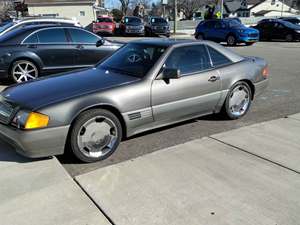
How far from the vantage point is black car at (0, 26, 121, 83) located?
26.5ft

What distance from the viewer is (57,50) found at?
8.41 metres

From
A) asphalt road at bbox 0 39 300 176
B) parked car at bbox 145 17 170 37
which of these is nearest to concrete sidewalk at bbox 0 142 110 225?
asphalt road at bbox 0 39 300 176

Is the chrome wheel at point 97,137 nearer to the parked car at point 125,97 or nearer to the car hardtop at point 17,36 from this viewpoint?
the parked car at point 125,97

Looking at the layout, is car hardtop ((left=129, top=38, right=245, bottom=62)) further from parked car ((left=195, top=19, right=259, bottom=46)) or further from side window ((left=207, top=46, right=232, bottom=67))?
parked car ((left=195, top=19, right=259, bottom=46))

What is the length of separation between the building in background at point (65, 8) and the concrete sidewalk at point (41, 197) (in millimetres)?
38729

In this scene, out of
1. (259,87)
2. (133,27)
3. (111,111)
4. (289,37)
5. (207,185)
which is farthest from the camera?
(133,27)

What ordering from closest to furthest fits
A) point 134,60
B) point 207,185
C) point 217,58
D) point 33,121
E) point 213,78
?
1. point 207,185
2. point 33,121
3. point 134,60
4. point 213,78
5. point 217,58

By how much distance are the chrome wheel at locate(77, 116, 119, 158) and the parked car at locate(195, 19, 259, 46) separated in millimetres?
17712

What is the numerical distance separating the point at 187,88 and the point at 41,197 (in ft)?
8.14

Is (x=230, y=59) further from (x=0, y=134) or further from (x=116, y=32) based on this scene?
(x=116, y=32)

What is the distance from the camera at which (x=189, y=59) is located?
505cm

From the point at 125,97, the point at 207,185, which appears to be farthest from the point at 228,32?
the point at 207,185

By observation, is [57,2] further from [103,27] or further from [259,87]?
[259,87]

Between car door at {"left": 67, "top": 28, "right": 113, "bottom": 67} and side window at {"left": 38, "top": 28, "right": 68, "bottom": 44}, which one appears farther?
car door at {"left": 67, "top": 28, "right": 113, "bottom": 67}
